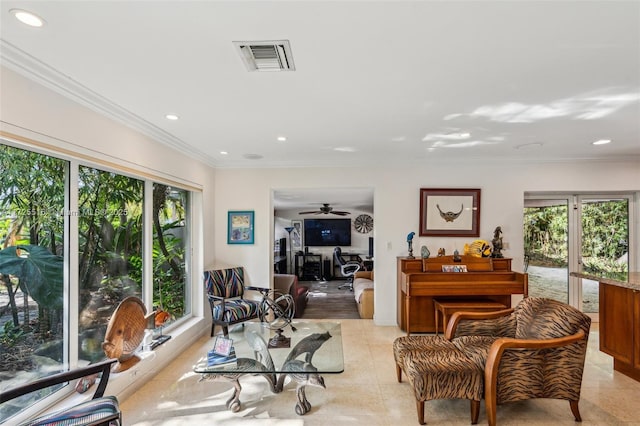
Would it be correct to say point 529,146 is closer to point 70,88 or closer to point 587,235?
point 587,235

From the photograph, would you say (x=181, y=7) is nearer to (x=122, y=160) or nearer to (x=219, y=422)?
(x=122, y=160)

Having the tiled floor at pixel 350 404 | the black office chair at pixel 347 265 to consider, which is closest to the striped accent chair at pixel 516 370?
the tiled floor at pixel 350 404

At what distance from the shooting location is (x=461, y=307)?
12.0 ft

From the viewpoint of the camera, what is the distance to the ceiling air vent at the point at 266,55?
155 cm

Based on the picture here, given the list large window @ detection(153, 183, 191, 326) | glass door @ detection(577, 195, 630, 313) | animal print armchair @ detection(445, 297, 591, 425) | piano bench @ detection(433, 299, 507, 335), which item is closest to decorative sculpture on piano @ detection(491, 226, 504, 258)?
piano bench @ detection(433, 299, 507, 335)

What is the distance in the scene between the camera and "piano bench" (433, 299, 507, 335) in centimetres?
364

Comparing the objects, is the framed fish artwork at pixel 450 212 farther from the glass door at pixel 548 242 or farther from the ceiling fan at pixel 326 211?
the ceiling fan at pixel 326 211

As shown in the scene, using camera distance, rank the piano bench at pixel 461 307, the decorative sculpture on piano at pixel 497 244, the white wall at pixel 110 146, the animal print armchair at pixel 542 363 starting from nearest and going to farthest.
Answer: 1. the white wall at pixel 110 146
2. the animal print armchair at pixel 542 363
3. the piano bench at pixel 461 307
4. the decorative sculpture on piano at pixel 497 244

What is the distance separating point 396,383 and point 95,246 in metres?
2.87

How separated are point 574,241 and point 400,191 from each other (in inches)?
103

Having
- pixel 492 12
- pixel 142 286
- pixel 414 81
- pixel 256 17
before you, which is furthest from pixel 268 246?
pixel 492 12

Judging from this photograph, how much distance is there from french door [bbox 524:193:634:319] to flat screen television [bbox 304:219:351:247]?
558 cm

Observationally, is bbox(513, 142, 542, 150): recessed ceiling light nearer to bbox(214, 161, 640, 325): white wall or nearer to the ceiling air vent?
bbox(214, 161, 640, 325): white wall

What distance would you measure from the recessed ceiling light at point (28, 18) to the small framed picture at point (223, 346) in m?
2.42
